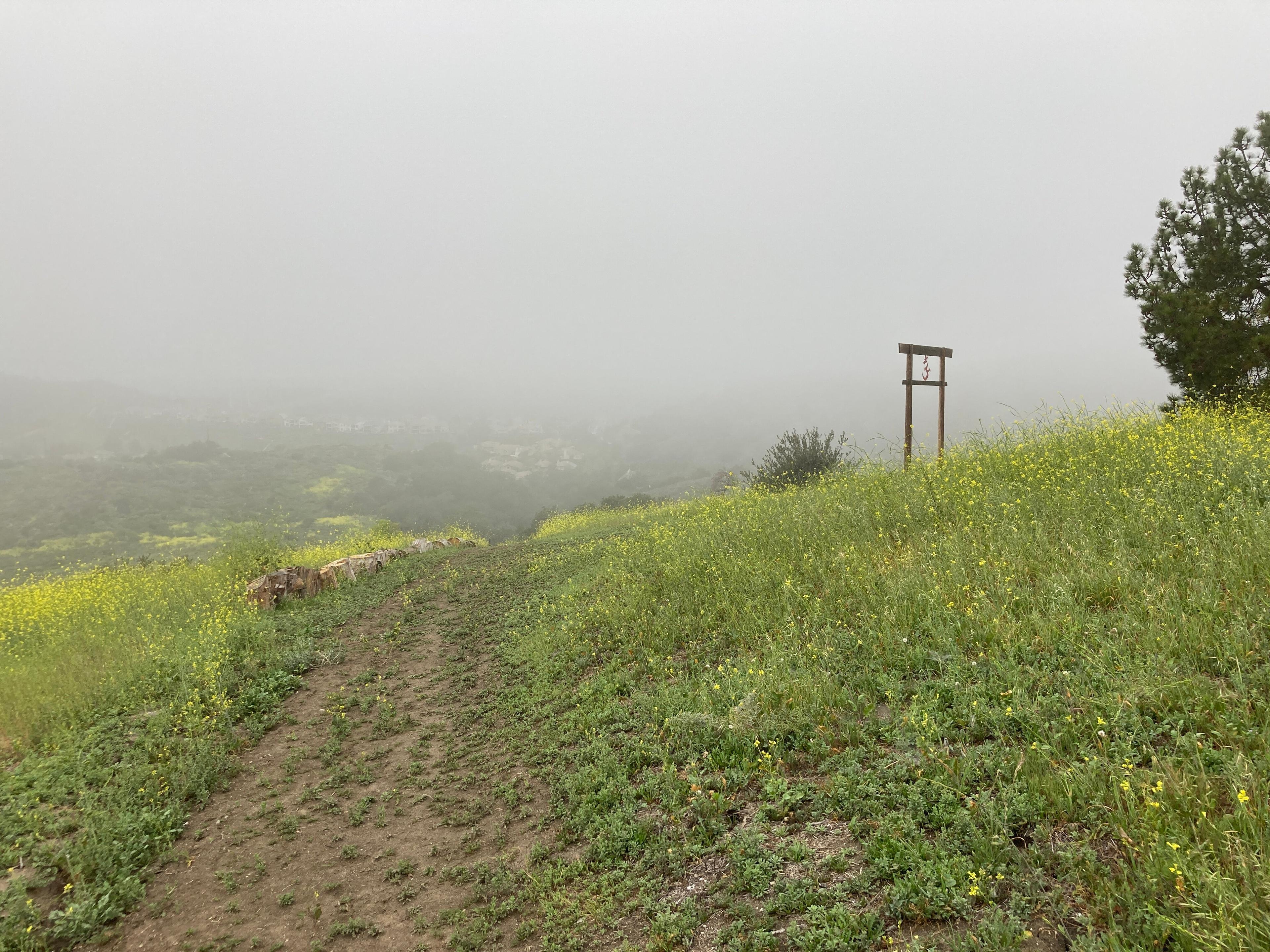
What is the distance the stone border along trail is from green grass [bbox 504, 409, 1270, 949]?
2.34ft

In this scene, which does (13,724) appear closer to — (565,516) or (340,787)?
(340,787)

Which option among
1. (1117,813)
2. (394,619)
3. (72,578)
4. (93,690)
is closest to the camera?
(1117,813)

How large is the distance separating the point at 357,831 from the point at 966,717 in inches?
215

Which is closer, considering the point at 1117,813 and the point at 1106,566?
the point at 1117,813

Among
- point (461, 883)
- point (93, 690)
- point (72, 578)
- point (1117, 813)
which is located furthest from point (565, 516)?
point (1117, 813)

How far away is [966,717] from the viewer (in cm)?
416

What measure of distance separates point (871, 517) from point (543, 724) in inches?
215

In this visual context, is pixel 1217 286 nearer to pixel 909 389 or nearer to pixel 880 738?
pixel 909 389

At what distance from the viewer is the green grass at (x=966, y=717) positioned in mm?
2887

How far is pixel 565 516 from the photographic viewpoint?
3338 centimetres

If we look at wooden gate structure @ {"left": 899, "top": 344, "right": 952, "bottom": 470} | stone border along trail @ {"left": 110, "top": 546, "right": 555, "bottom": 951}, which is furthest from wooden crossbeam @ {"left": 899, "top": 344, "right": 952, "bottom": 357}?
stone border along trail @ {"left": 110, "top": 546, "right": 555, "bottom": 951}

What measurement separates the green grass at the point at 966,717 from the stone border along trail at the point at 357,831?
0.71 m

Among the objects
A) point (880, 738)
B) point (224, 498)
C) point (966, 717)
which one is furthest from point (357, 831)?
point (224, 498)

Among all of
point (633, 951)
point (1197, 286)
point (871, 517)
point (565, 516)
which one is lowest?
point (565, 516)
